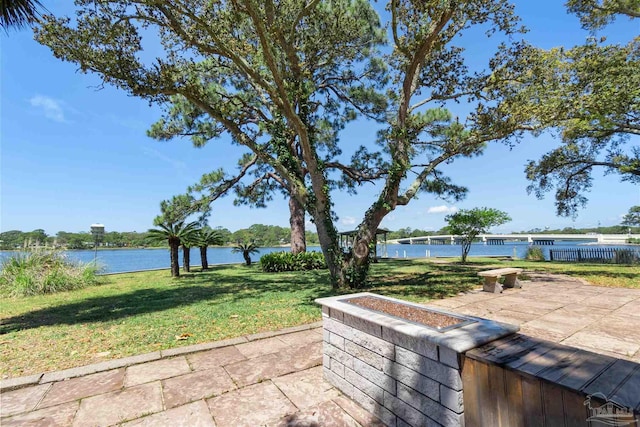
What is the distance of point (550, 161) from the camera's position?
43.1ft

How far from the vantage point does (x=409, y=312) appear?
7.64 ft

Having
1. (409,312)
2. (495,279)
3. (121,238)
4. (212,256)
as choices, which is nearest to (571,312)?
(495,279)

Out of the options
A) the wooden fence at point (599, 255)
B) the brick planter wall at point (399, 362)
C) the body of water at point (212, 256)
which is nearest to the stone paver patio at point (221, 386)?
the brick planter wall at point (399, 362)

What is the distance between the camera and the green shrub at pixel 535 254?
54.6 ft

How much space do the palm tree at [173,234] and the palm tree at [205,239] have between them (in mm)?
776

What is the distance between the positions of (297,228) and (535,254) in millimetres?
13387

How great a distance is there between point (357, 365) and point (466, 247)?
14127 millimetres

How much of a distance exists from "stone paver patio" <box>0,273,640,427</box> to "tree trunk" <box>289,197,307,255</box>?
965cm

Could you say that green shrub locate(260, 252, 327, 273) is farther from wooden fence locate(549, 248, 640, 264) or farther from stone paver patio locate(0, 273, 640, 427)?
wooden fence locate(549, 248, 640, 264)

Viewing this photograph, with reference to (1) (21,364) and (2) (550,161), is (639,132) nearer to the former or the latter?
(2) (550,161)

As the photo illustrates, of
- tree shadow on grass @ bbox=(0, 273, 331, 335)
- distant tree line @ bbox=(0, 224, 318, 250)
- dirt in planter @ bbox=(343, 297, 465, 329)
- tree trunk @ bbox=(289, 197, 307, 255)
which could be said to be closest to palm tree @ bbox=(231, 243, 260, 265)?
distant tree line @ bbox=(0, 224, 318, 250)

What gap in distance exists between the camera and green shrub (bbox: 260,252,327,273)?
1180cm

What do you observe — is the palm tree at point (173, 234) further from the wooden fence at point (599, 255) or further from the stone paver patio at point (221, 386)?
the wooden fence at point (599, 255)

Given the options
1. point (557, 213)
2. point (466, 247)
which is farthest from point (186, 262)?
point (557, 213)
